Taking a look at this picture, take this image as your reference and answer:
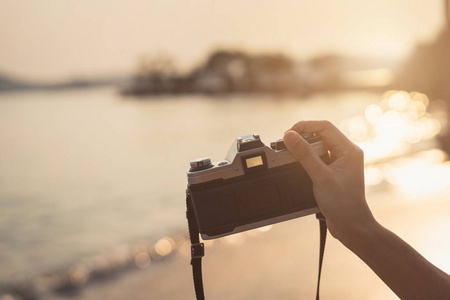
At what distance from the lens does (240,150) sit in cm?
136

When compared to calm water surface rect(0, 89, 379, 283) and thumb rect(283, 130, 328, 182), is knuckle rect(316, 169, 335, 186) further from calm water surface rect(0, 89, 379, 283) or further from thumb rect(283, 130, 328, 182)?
calm water surface rect(0, 89, 379, 283)

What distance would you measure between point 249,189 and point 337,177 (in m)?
0.29

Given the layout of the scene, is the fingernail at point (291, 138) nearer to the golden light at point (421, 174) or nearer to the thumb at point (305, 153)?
the thumb at point (305, 153)

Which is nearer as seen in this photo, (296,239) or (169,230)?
(296,239)

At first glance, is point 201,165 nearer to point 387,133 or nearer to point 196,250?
point 196,250

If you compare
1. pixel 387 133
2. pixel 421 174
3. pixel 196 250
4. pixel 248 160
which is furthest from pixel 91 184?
pixel 248 160

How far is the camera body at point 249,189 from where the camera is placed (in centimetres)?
137

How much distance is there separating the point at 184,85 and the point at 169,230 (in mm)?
41353

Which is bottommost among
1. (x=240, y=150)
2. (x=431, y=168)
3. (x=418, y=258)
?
(x=431, y=168)

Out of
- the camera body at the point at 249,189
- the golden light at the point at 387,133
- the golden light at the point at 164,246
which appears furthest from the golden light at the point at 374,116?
the camera body at the point at 249,189

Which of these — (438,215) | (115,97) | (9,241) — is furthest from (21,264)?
(115,97)

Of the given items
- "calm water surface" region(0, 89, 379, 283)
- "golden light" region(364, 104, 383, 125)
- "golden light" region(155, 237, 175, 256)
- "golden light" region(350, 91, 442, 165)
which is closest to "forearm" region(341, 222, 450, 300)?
"golden light" region(155, 237, 175, 256)

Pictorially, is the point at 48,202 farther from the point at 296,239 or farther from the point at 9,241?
the point at 296,239

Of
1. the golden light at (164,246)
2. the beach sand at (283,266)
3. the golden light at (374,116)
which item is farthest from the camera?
the golden light at (374,116)
